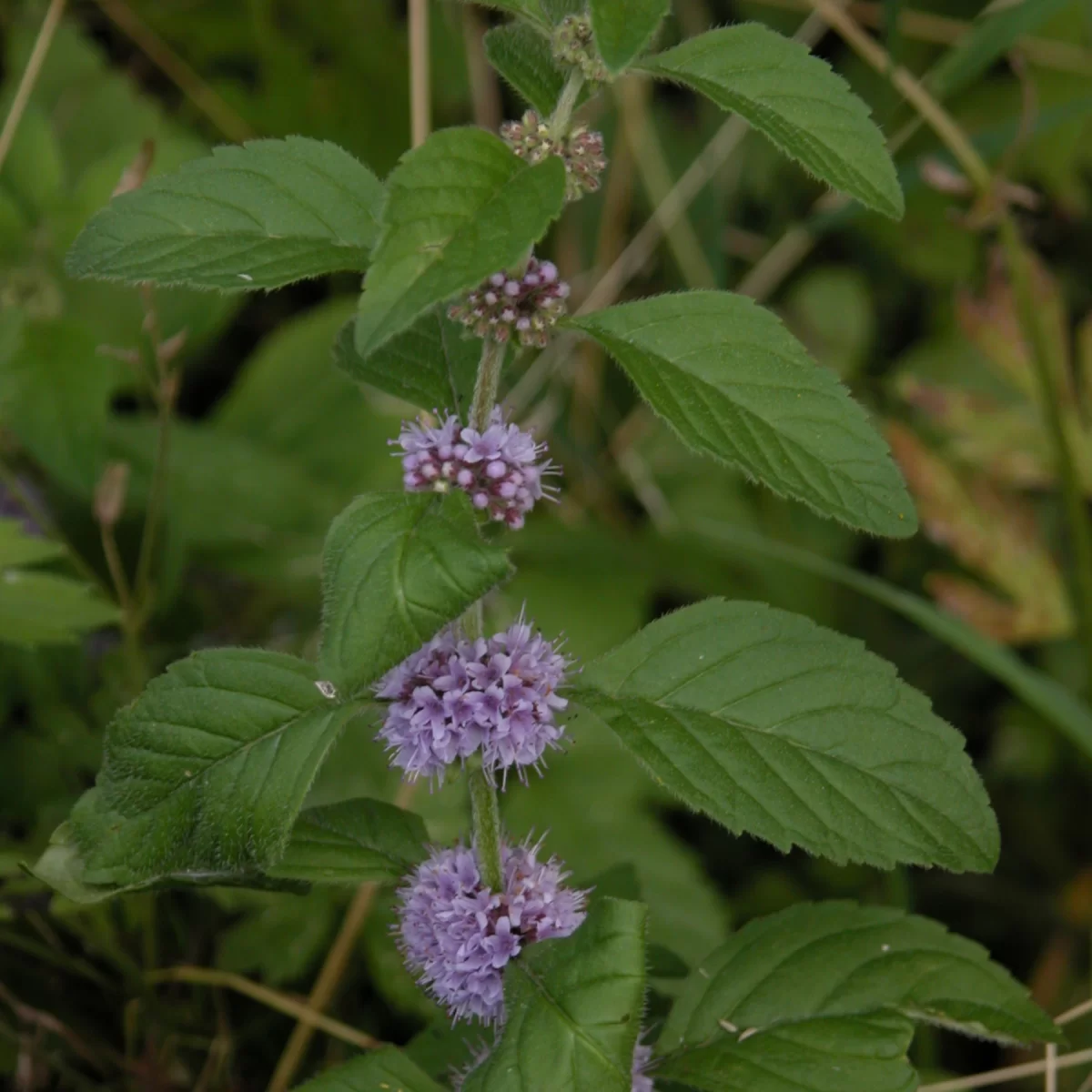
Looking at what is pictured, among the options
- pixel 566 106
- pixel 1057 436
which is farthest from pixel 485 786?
pixel 1057 436

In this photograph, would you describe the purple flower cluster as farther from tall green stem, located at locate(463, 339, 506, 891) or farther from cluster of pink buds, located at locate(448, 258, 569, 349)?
cluster of pink buds, located at locate(448, 258, 569, 349)

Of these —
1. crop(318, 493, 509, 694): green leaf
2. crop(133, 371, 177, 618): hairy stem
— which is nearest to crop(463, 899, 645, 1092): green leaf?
crop(318, 493, 509, 694): green leaf

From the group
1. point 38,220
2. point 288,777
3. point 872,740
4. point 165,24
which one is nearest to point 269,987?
point 288,777

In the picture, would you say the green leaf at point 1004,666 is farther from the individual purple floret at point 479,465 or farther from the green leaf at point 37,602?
the green leaf at point 37,602

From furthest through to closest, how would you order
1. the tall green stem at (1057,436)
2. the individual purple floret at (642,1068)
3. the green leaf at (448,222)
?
the tall green stem at (1057,436) → the individual purple floret at (642,1068) → the green leaf at (448,222)

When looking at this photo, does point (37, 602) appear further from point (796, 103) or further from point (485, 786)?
point (796, 103)

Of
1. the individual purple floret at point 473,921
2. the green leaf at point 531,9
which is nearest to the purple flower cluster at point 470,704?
the individual purple floret at point 473,921

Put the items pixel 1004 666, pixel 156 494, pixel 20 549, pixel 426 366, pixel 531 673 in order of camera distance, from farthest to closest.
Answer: pixel 156 494 → pixel 1004 666 → pixel 20 549 → pixel 426 366 → pixel 531 673
